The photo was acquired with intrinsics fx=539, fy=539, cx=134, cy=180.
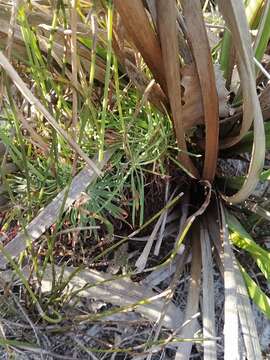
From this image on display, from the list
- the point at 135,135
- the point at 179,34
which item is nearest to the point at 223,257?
the point at 135,135

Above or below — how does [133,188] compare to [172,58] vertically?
below

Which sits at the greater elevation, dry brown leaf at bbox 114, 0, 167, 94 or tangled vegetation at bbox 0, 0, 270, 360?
dry brown leaf at bbox 114, 0, 167, 94

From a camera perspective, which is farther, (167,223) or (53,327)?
(167,223)

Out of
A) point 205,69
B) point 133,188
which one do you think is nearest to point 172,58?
point 205,69

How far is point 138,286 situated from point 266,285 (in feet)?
0.82

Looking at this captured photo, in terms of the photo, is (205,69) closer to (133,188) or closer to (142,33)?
(142,33)

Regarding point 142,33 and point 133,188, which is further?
point 133,188

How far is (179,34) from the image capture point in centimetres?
73

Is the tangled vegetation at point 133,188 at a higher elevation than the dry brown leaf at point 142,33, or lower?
lower

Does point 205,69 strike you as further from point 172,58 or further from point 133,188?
point 133,188

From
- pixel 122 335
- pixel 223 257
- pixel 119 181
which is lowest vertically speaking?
pixel 122 335

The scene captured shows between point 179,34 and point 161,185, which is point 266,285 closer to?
point 161,185

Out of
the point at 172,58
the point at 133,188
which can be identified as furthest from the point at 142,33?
the point at 133,188

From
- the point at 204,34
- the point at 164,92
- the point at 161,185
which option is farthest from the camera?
the point at 161,185
